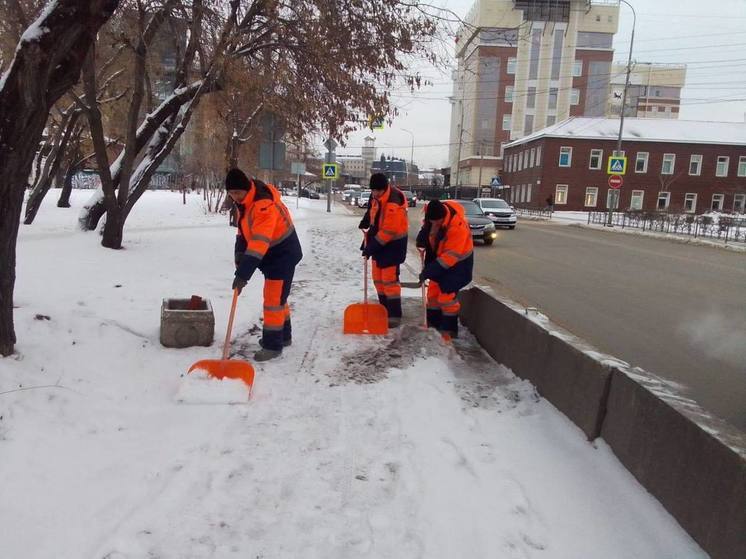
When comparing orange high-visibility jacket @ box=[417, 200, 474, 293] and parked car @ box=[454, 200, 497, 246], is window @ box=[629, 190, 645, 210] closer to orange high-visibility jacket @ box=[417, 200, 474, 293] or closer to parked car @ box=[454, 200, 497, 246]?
parked car @ box=[454, 200, 497, 246]

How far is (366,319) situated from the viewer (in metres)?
6.29

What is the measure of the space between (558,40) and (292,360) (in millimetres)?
74639

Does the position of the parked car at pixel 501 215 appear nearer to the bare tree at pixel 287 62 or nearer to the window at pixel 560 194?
the bare tree at pixel 287 62

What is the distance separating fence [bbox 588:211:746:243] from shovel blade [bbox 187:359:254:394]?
20.8m

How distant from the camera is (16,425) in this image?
3.47 m

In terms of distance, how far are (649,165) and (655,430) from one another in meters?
51.2

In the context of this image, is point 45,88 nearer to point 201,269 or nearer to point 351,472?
point 351,472

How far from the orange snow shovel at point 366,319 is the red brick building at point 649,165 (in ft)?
148

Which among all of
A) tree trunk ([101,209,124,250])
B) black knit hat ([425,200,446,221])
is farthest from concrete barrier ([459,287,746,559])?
tree trunk ([101,209,124,250])

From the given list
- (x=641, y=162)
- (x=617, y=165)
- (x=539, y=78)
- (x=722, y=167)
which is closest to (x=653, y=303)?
(x=617, y=165)

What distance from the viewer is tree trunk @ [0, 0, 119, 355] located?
3.94 metres

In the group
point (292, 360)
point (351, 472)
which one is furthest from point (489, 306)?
point (351, 472)

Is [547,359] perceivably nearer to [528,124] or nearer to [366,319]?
[366,319]

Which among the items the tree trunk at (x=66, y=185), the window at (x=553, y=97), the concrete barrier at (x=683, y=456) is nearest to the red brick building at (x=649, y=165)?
the window at (x=553, y=97)
